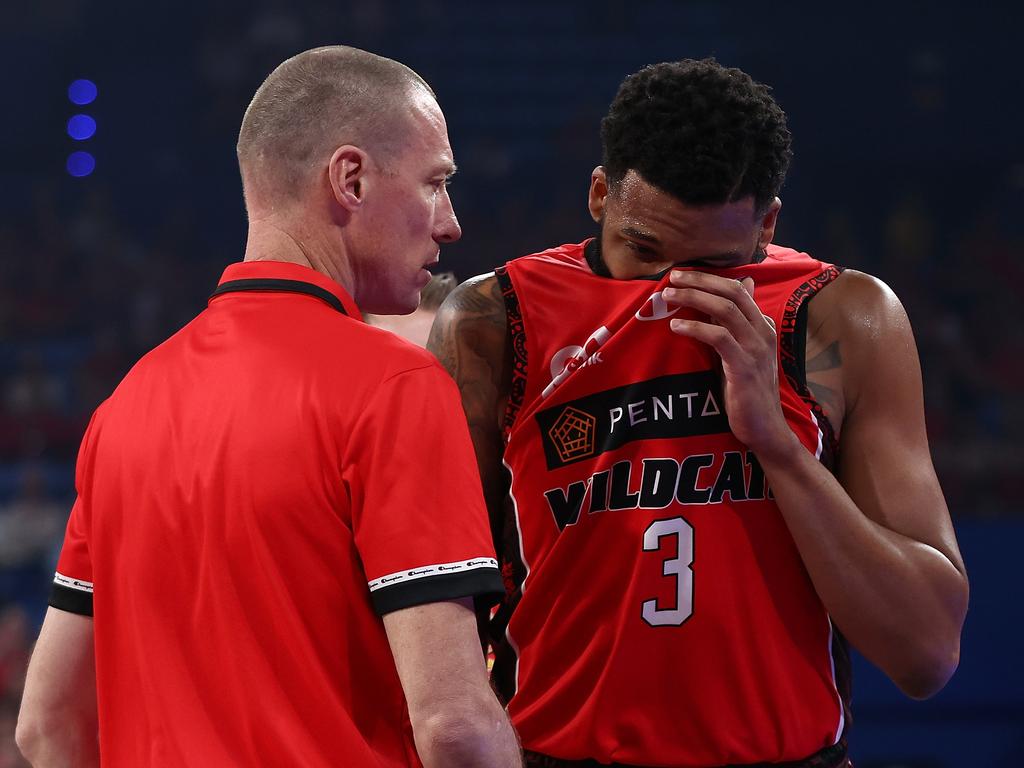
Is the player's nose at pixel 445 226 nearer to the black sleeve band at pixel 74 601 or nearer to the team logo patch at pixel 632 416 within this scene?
the team logo patch at pixel 632 416

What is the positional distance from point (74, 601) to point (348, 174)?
65cm

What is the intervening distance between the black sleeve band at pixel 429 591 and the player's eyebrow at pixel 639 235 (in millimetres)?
597

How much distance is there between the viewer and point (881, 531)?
160 cm

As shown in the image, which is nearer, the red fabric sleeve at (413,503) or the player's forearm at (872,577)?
the red fabric sleeve at (413,503)

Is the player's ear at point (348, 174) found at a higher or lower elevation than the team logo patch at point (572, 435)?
higher

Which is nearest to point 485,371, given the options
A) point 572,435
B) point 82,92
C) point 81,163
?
point 572,435

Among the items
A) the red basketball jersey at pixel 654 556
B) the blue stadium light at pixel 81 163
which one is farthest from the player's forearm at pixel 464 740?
the blue stadium light at pixel 81 163

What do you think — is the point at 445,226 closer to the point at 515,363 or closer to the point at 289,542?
the point at 515,363

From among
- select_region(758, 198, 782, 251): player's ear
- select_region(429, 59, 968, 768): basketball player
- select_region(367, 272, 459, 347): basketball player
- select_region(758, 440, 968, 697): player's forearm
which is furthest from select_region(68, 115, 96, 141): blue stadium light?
select_region(758, 440, 968, 697): player's forearm

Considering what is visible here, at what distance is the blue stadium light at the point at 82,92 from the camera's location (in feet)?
33.4

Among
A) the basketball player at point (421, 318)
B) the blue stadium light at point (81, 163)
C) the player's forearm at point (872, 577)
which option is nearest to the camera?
the player's forearm at point (872, 577)

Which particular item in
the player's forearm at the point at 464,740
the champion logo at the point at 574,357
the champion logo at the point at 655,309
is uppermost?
the champion logo at the point at 655,309

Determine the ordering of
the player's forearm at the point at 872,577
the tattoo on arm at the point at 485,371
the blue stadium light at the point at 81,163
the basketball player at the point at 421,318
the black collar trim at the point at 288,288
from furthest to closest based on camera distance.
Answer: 1. the blue stadium light at the point at 81,163
2. the basketball player at the point at 421,318
3. the tattoo on arm at the point at 485,371
4. the player's forearm at the point at 872,577
5. the black collar trim at the point at 288,288

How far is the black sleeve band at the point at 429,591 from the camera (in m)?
1.26
